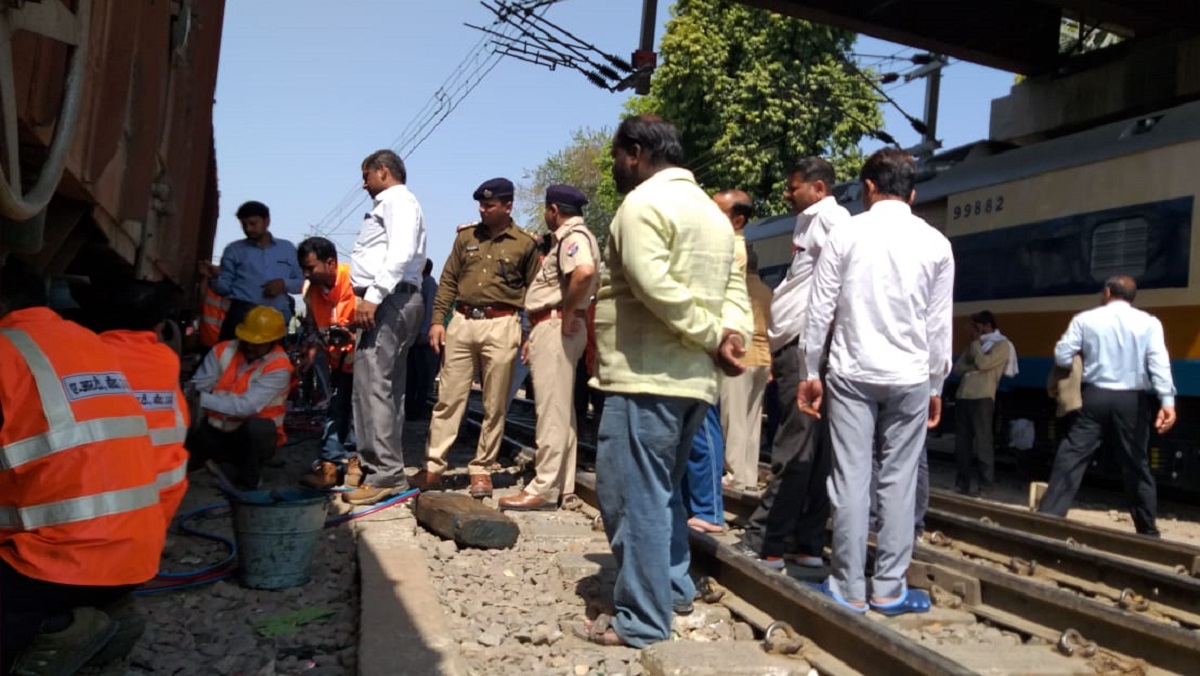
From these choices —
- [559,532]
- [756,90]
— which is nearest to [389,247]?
[559,532]

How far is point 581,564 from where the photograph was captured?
→ 4.92m

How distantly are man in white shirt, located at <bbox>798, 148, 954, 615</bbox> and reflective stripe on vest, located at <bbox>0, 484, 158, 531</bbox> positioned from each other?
268cm

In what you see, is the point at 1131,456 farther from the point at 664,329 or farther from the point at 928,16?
the point at 928,16

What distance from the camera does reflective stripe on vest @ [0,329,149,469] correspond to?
3.17 m

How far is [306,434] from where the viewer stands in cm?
1003

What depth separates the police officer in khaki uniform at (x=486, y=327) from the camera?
6426 mm

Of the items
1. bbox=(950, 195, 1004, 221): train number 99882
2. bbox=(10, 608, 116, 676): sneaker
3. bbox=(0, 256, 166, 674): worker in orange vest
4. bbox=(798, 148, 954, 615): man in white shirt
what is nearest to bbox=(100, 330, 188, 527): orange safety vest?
bbox=(0, 256, 166, 674): worker in orange vest

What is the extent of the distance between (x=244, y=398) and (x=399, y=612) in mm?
2552

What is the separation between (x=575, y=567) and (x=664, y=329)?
5.01 ft

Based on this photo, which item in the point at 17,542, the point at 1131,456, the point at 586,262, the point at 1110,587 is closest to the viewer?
the point at 17,542

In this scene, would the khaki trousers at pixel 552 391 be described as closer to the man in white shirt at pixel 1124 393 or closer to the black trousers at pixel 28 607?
the black trousers at pixel 28 607

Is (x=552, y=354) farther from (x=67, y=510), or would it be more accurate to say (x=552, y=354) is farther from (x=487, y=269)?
(x=67, y=510)

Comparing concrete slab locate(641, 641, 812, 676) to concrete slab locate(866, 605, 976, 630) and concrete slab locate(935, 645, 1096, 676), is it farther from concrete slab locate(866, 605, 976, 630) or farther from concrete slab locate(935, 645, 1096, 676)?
concrete slab locate(866, 605, 976, 630)

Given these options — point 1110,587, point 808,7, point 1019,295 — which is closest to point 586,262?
point 1110,587
